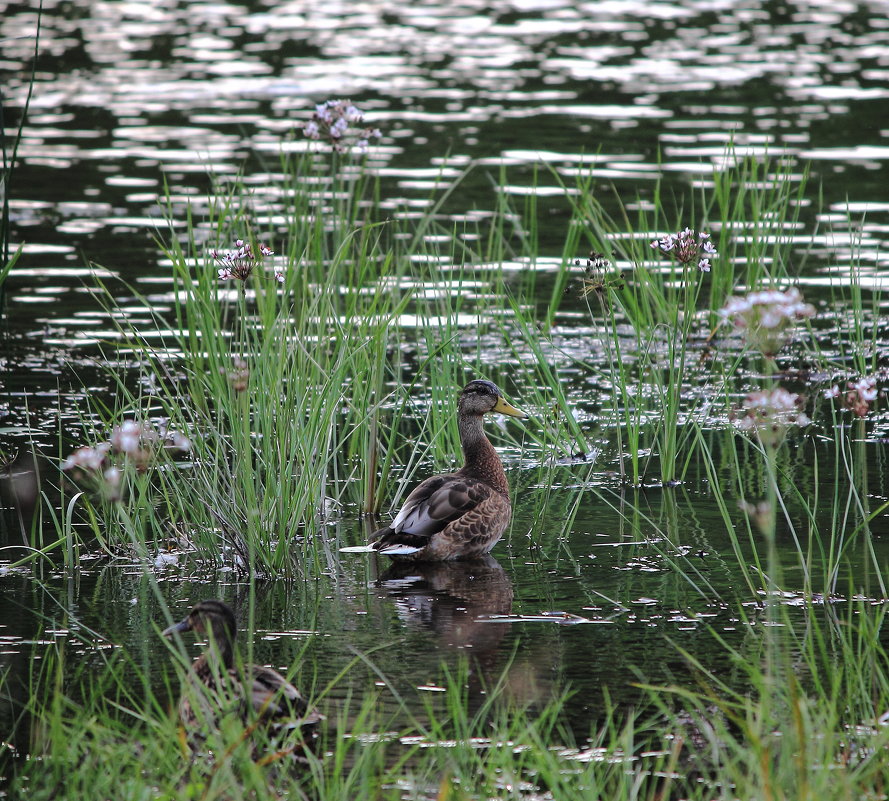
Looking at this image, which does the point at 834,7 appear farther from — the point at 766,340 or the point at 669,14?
the point at 766,340

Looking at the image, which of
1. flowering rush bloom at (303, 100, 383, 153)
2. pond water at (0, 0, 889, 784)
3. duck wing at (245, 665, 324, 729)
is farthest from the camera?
flowering rush bloom at (303, 100, 383, 153)

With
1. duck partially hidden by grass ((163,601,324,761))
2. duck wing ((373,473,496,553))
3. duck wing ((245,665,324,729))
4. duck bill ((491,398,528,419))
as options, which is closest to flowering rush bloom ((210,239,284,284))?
duck partially hidden by grass ((163,601,324,761))

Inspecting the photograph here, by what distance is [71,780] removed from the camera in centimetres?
419

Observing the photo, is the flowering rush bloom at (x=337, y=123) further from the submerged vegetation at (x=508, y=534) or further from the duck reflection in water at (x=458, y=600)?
the duck reflection in water at (x=458, y=600)

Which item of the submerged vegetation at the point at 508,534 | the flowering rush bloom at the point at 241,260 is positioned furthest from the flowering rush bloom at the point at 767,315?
the flowering rush bloom at the point at 241,260

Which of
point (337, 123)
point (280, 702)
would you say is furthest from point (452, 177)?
point (280, 702)

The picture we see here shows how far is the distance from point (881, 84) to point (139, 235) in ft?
34.2

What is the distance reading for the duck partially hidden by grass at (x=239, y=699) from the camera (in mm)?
4316

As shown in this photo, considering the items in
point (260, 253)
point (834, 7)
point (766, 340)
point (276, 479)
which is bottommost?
point (834, 7)

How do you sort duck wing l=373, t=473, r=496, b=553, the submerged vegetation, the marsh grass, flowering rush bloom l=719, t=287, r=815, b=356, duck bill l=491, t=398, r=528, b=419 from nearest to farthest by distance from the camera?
flowering rush bloom l=719, t=287, r=815, b=356 < the marsh grass < the submerged vegetation < duck wing l=373, t=473, r=496, b=553 < duck bill l=491, t=398, r=528, b=419

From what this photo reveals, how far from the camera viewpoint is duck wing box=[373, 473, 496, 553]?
6.71 m

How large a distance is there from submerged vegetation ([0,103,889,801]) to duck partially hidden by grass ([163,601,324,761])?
0.10 meters

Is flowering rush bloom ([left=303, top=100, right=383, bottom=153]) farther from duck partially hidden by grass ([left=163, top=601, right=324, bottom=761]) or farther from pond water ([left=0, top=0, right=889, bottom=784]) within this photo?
duck partially hidden by grass ([left=163, top=601, right=324, bottom=761])

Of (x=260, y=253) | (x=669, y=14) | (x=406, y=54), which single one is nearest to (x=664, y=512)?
(x=260, y=253)
